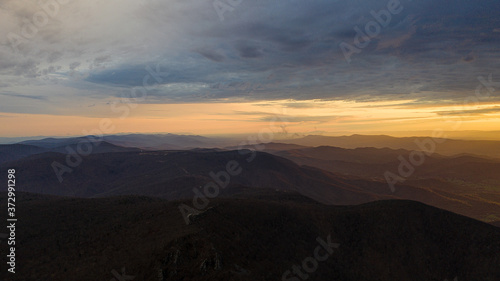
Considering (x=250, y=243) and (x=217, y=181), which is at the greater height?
(x=250, y=243)

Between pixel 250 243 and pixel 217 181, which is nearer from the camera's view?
pixel 250 243

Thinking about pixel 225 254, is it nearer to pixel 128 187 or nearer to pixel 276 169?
pixel 128 187

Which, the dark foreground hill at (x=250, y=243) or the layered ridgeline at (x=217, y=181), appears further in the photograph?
the layered ridgeline at (x=217, y=181)

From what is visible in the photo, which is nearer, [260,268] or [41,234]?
[260,268]

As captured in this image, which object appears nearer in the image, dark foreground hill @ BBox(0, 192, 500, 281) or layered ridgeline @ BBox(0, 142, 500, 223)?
dark foreground hill @ BBox(0, 192, 500, 281)

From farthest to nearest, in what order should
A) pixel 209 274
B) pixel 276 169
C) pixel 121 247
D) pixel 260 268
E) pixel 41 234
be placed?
1. pixel 276 169
2. pixel 41 234
3. pixel 121 247
4. pixel 260 268
5. pixel 209 274

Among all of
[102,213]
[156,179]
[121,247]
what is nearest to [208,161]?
[156,179]

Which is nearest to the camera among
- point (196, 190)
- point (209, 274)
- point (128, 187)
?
point (209, 274)

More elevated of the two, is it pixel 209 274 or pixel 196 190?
pixel 209 274
